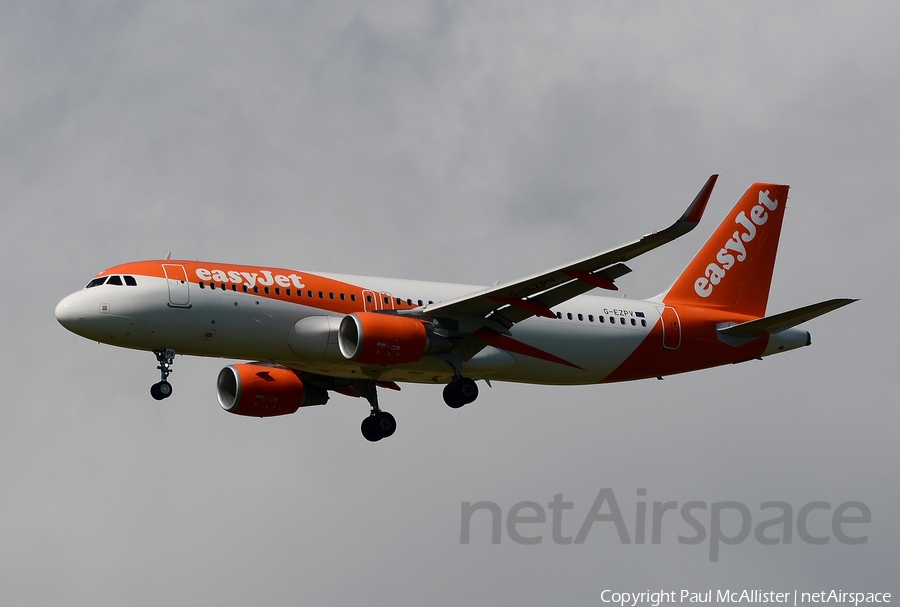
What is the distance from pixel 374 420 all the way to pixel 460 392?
4957mm

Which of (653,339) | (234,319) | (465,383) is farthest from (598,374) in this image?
(234,319)

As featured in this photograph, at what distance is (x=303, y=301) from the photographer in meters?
Answer: 41.8

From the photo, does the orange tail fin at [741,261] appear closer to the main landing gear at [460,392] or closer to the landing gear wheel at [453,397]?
the main landing gear at [460,392]

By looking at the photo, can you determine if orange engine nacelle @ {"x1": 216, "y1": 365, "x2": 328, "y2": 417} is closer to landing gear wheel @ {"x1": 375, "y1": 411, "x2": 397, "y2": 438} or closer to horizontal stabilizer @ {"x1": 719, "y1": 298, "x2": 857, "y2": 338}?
landing gear wheel @ {"x1": 375, "y1": 411, "x2": 397, "y2": 438}

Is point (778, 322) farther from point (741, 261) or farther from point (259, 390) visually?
point (259, 390)

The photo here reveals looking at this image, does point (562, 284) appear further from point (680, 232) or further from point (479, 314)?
point (680, 232)

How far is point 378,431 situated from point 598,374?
7499 millimetres

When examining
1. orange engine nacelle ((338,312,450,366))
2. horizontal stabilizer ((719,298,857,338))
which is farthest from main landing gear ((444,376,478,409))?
horizontal stabilizer ((719,298,857,338))

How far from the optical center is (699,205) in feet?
116

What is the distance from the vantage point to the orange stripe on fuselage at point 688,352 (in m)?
47.4

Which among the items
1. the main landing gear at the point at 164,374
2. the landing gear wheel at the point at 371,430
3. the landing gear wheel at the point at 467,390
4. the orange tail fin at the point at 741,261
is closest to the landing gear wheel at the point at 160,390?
the main landing gear at the point at 164,374

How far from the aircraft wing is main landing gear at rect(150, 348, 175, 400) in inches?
296

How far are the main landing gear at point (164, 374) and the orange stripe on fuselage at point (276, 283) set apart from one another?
2.15 m

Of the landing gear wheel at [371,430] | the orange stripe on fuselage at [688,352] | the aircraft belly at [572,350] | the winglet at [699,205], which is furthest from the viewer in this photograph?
the orange stripe on fuselage at [688,352]
